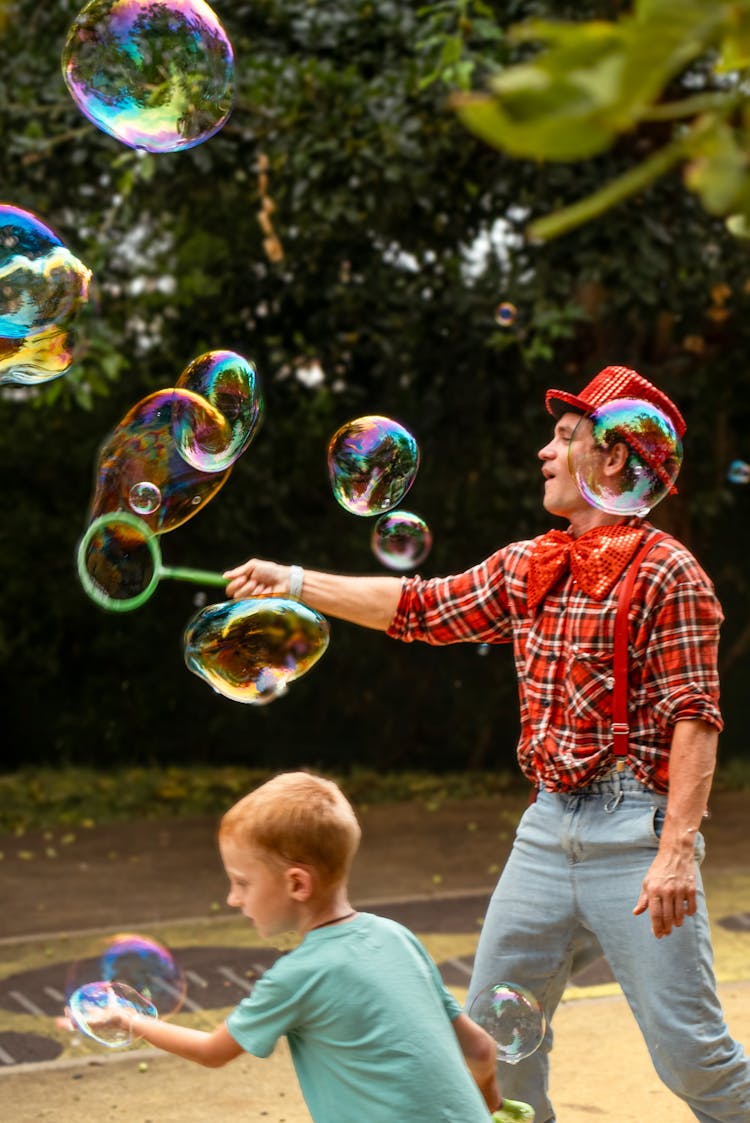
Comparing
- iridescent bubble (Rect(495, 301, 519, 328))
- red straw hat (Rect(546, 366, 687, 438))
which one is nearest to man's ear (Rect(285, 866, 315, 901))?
red straw hat (Rect(546, 366, 687, 438))

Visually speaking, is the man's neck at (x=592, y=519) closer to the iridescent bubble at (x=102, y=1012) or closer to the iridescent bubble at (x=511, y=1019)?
the iridescent bubble at (x=511, y=1019)

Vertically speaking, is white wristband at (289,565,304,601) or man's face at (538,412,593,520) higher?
man's face at (538,412,593,520)

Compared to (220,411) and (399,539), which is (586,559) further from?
(399,539)

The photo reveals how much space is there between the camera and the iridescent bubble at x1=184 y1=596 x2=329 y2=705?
3629mm

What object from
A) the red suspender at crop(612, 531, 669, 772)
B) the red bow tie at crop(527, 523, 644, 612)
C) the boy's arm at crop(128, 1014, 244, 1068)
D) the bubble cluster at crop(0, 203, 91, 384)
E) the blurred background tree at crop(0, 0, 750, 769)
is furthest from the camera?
the blurred background tree at crop(0, 0, 750, 769)

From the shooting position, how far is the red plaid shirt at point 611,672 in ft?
10.5

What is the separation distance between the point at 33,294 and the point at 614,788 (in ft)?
6.73

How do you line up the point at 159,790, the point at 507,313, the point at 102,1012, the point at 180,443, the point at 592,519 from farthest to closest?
the point at 159,790 < the point at 507,313 < the point at 180,443 < the point at 592,519 < the point at 102,1012


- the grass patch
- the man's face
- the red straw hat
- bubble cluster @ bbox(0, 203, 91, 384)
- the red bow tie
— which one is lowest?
the grass patch

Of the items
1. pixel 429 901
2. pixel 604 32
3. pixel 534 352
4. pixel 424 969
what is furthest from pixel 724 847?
pixel 604 32

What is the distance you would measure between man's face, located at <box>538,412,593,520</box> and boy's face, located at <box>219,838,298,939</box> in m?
1.20

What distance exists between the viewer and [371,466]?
4309mm

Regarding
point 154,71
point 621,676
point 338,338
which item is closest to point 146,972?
point 621,676

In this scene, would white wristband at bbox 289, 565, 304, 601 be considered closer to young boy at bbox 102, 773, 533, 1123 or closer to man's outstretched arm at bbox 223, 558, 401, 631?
man's outstretched arm at bbox 223, 558, 401, 631
